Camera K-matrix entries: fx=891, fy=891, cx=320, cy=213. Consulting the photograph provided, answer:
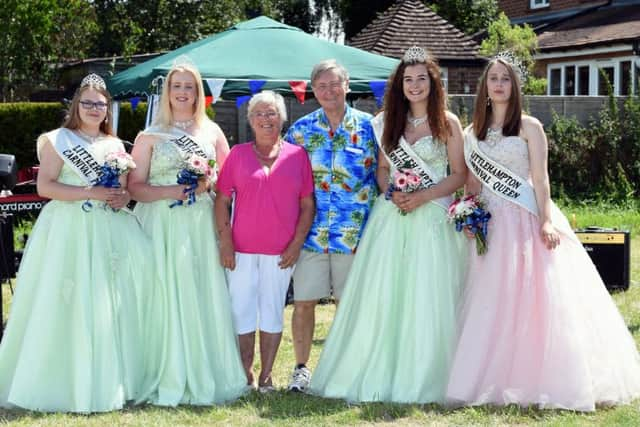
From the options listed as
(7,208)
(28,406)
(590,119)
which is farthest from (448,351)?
(590,119)

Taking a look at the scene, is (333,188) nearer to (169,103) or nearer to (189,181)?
(189,181)

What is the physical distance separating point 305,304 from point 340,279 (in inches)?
10.0

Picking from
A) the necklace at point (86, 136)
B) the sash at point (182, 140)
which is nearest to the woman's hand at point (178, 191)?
the sash at point (182, 140)

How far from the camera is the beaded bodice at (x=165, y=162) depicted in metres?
5.02

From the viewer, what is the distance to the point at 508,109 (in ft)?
16.1

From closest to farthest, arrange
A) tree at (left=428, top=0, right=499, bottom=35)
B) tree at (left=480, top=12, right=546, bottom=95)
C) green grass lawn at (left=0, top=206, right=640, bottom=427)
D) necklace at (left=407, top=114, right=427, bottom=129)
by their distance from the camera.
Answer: green grass lawn at (left=0, top=206, right=640, bottom=427), necklace at (left=407, top=114, right=427, bottom=129), tree at (left=480, top=12, right=546, bottom=95), tree at (left=428, top=0, right=499, bottom=35)

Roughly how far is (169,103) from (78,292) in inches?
46.2

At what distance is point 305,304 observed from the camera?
5152 mm

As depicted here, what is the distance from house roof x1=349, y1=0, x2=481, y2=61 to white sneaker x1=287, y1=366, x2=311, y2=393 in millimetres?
15135

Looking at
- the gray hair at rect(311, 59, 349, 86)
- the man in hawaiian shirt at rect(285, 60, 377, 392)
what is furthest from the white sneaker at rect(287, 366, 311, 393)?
the gray hair at rect(311, 59, 349, 86)

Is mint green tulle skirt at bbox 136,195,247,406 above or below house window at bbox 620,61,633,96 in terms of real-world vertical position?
below

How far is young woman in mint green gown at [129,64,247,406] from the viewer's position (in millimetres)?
4922

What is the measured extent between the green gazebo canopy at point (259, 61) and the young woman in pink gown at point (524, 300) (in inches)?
160

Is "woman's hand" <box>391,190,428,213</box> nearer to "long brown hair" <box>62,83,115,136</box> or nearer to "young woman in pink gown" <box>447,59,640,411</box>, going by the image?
"young woman in pink gown" <box>447,59,640,411</box>
